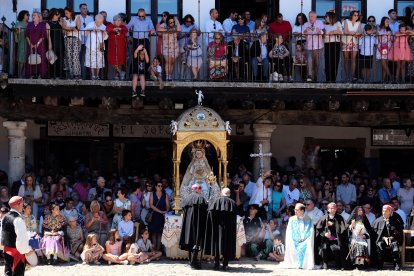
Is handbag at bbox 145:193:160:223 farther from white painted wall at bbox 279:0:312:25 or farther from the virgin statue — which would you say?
white painted wall at bbox 279:0:312:25

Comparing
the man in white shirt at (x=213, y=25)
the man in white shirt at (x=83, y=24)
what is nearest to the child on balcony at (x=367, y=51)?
the man in white shirt at (x=213, y=25)

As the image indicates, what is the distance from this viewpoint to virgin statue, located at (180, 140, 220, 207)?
17.1 m

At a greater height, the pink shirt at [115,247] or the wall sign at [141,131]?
the wall sign at [141,131]

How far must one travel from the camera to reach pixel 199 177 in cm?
1727

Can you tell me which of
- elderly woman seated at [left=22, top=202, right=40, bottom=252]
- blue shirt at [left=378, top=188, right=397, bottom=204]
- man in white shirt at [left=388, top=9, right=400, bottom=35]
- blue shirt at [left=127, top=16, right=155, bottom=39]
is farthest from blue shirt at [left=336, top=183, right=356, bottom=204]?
elderly woman seated at [left=22, top=202, right=40, bottom=252]

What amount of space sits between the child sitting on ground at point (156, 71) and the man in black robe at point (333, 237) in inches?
163

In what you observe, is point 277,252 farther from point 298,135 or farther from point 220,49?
point 298,135

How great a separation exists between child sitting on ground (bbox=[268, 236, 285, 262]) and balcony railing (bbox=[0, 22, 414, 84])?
3.29 meters

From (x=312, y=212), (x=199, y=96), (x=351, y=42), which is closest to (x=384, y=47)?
(x=351, y=42)

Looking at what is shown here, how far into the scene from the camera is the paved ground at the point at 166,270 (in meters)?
15.1

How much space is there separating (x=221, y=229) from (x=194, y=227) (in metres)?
0.49

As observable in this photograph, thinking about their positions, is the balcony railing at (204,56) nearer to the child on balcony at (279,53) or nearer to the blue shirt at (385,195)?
the child on balcony at (279,53)

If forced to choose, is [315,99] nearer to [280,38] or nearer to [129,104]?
[280,38]

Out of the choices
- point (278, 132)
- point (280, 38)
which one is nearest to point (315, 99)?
point (280, 38)
